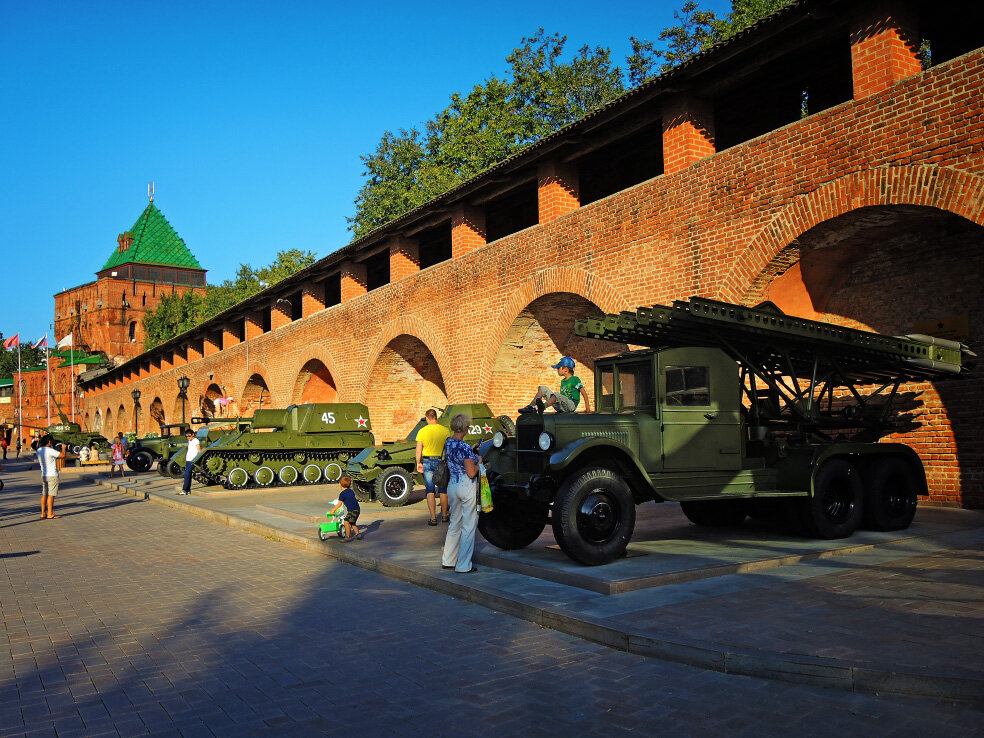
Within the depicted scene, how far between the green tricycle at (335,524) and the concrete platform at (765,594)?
0.52 feet

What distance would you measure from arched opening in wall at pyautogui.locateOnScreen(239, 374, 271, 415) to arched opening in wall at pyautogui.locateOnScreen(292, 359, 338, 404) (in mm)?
4363

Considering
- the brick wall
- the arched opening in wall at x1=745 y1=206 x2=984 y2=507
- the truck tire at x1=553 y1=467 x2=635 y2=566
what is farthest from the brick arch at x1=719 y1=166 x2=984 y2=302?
the truck tire at x1=553 y1=467 x2=635 y2=566

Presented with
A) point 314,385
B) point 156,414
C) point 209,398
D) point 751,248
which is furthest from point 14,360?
point 751,248

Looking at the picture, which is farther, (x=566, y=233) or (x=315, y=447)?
(x=315, y=447)

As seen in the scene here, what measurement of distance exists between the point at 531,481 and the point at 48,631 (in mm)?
4062

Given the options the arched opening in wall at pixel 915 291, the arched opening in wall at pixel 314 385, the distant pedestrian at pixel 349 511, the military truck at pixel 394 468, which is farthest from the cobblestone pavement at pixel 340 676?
the arched opening in wall at pixel 314 385

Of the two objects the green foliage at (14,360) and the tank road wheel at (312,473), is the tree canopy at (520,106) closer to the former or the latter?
the tank road wheel at (312,473)

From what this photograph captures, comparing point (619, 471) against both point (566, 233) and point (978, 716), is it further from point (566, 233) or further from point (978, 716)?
point (566, 233)

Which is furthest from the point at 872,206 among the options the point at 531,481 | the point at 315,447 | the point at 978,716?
the point at 315,447

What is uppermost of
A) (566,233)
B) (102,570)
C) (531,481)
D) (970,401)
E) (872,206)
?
(566,233)

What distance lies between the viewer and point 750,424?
847 cm

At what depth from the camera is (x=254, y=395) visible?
34281 millimetres

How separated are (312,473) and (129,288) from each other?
79.3 meters

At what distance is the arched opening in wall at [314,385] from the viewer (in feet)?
92.7
